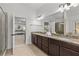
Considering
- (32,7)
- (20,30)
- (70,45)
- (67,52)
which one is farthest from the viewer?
(20,30)

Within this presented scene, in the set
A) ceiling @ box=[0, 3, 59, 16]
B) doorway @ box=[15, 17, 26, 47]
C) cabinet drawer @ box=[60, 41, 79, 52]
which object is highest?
ceiling @ box=[0, 3, 59, 16]

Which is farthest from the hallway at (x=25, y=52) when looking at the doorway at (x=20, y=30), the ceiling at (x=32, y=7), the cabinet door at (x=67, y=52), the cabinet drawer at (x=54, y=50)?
the ceiling at (x=32, y=7)

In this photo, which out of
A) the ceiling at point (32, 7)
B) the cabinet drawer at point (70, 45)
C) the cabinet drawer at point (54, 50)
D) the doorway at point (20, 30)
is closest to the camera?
the cabinet drawer at point (70, 45)

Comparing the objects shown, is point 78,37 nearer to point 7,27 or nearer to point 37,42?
point 37,42

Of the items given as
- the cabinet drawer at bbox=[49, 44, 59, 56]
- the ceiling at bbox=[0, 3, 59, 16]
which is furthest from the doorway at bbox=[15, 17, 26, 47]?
the cabinet drawer at bbox=[49, 44, 59, 56]

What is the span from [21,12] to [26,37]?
31.2 inches

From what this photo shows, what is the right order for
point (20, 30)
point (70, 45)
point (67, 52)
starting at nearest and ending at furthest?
point (70, 45), point (67, 52), point (20, 30)

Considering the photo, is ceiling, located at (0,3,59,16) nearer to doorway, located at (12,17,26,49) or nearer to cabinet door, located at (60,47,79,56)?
doorway, located at (12,17,26,49)

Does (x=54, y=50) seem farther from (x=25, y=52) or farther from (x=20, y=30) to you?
(x=20, y=30)

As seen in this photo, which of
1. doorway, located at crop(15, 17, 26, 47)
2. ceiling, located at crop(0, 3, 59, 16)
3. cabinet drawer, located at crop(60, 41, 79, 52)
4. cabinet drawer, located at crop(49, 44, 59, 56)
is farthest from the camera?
doorway, located at crop(15, 17, 26, 47)

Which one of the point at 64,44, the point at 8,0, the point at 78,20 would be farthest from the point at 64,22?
the point at 8,0

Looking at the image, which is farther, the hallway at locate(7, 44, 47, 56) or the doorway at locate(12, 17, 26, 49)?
the doorway at locate(12, 17, 26, 49)

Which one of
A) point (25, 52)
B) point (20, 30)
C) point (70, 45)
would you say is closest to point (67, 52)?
point (70, 45)

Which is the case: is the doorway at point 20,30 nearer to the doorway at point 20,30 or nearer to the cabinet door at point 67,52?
the doorway at point 20,30
